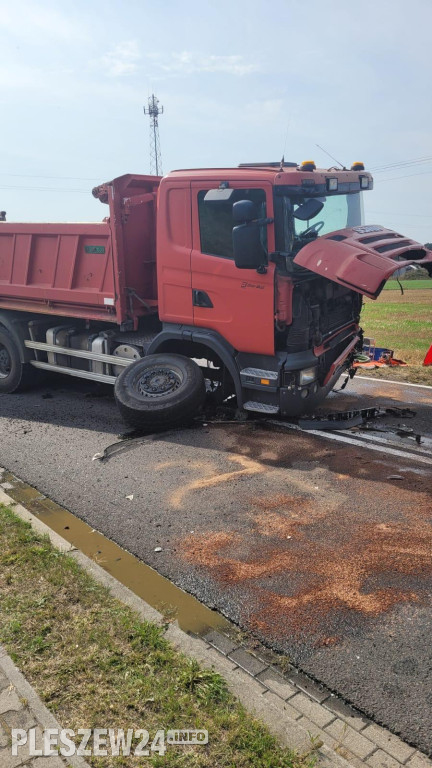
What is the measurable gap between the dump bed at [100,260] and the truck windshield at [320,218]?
89.7 inches

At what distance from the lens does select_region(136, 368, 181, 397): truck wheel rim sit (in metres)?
6.93

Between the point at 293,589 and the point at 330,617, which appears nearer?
the point at 330,617

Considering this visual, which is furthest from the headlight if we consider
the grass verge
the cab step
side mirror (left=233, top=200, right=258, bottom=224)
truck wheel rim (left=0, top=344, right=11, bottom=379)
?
truck wheel rim (left=0, top=344, right=11, bottom=379)

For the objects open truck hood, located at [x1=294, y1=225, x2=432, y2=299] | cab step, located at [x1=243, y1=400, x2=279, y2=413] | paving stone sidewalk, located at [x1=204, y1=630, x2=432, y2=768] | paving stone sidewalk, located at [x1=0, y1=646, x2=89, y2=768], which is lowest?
paving stone sidewalk, located at [x1=204, y1=630, x2=432, y2=768]

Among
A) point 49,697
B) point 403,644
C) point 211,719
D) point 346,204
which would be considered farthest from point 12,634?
point 346,204

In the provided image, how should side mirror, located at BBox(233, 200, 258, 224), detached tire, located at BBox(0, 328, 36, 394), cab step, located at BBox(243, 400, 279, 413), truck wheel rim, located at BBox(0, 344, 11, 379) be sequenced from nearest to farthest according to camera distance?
side mirror, located at BBox(233, 200, 258, 224)
cab step, located at BBox(243, 400, 279, 413)
detached tire, located at BBox(0, 328, 36, 394)
truck wheel rim, located at BBox(0, 344, 11, 379)

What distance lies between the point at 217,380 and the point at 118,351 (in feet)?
5.37

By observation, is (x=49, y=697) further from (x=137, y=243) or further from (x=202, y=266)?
(x=137, y=243)

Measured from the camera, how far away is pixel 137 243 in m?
7.58

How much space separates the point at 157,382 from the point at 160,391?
147mm

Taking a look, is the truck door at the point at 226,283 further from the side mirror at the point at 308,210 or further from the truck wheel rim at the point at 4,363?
the truck wheel rim at the point at 4,363

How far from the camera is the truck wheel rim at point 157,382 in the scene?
6.93 m

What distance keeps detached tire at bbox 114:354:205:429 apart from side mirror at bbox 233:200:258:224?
188cm

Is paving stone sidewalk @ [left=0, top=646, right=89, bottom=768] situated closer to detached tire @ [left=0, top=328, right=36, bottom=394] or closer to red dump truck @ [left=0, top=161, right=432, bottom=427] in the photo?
red dump truck @ [left=0, top=161, right=432, bottom=427]
